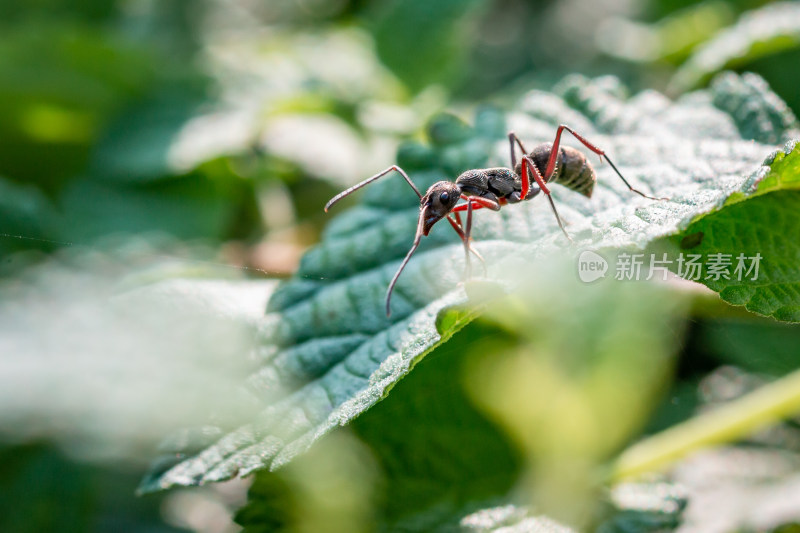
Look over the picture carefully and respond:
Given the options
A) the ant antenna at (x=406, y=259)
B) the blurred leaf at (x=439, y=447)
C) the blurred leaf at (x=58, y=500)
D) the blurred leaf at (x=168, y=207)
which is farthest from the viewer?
the blurred leaf at (x=168, y=207)

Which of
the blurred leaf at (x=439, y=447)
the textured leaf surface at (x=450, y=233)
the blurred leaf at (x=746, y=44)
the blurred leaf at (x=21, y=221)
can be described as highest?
the blurred leaf at (x=21, y=221)

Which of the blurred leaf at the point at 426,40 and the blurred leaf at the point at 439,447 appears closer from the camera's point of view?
the blurred leaf at the point at 439,447

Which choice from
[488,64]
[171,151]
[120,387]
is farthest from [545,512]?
[488,64]

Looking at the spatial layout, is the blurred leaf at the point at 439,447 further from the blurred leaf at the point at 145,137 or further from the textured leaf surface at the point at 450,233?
the blurred leaf at the point at 145,137

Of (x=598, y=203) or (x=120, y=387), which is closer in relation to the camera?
(x=598, y=203)

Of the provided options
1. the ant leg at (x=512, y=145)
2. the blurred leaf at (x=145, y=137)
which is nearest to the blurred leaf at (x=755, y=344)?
the ant leg at (x=512, y=145)

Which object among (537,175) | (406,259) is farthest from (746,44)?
(406,259)

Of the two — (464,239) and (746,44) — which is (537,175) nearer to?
(464,239)

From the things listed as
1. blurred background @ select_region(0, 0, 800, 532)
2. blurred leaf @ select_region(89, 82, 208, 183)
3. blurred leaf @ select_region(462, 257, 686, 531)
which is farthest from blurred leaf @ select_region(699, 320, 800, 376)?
blurred leaf @ select_region(89, 82, 208, 183)

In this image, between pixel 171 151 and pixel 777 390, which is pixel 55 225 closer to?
pixel 171 151
